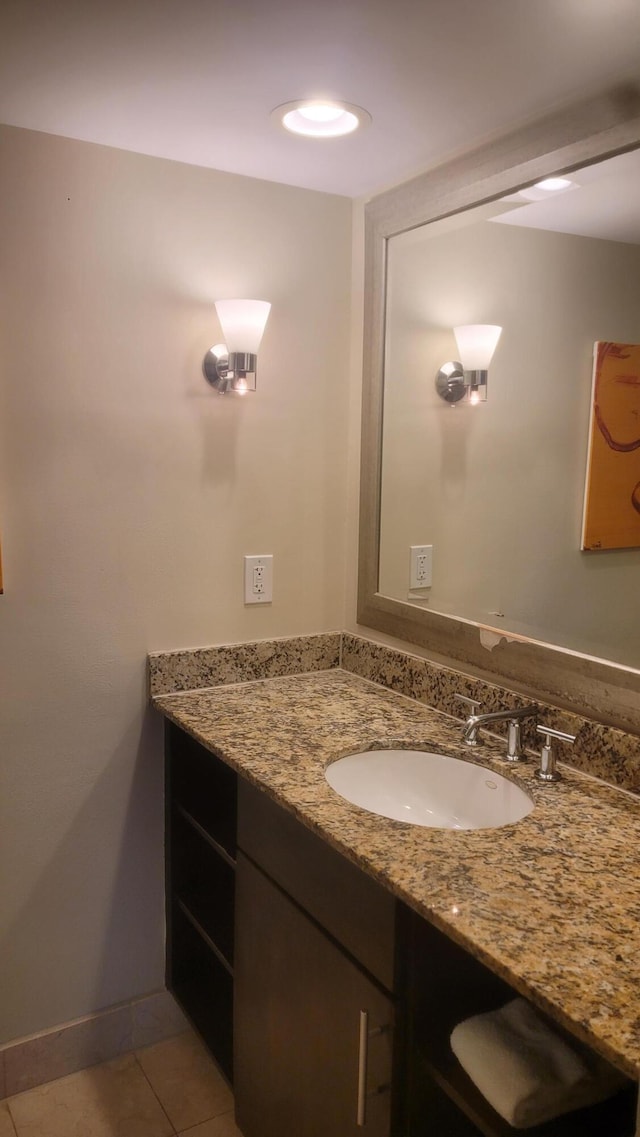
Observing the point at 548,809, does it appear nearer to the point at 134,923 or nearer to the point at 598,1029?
the point at 598,1029

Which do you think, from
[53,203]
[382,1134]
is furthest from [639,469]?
[53,203]

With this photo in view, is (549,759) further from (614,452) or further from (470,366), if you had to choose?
(470,366)

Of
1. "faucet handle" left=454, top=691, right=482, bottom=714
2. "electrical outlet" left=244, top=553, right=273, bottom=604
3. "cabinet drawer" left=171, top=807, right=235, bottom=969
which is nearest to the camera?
"faucet handle" left=454, top=691, right=482, bottom=714

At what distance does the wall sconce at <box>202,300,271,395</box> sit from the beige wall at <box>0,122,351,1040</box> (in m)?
0.04

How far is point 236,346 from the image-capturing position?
1.89 m

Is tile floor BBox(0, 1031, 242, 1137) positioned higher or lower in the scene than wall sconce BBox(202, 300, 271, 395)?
lower

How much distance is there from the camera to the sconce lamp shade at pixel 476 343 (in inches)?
70.9

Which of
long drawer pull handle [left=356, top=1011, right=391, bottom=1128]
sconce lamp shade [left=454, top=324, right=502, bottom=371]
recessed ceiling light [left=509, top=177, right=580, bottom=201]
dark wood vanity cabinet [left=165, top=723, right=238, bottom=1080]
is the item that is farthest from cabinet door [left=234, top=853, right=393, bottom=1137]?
recessed ceiling light [left=509, top=177, right=580, bottom=201]

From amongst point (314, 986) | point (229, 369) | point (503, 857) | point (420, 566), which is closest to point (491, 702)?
point (420, 566)

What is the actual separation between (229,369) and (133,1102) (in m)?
1.72

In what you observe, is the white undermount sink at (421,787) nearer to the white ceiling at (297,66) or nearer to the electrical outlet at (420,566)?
the electrical outlet at (420,566)

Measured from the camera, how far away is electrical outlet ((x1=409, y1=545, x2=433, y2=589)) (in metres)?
2.00

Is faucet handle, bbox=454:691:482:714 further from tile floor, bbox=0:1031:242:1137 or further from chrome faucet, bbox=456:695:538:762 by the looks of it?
tile floor, bbox=0:1031:242:1137

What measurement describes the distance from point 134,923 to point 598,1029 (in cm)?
149
